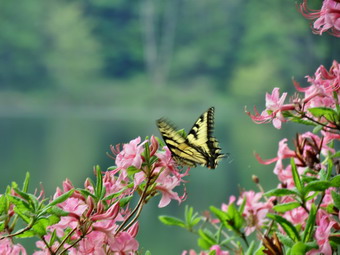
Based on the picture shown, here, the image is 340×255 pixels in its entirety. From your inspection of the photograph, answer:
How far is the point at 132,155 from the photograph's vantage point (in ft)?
1.50

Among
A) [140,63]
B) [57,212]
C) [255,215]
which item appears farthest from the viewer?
[140,63]

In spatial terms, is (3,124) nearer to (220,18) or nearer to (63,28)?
(63,28)

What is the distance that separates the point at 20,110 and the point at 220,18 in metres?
4.91

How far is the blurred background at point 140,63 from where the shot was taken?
1205 centimetres

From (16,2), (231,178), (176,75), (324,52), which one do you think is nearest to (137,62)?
(176,75)

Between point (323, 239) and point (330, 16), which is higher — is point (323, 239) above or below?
below

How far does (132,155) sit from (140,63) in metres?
13.3

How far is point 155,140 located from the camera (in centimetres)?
47

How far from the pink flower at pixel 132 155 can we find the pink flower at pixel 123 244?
0.18 feet

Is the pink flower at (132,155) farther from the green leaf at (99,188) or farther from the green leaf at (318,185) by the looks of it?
the green leaf at (318,185)

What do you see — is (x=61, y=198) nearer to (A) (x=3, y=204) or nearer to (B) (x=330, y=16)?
(A) (x=3, y=204)

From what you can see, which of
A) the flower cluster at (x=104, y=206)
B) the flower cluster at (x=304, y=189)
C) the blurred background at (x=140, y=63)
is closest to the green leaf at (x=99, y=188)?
the flower cluster at (x=104, y=206)

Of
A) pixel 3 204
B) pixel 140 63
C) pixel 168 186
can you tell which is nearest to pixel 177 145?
pixel 168 186

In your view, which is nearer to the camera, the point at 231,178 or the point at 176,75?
the point at 231,178
